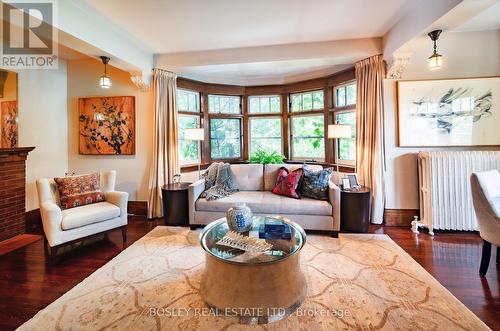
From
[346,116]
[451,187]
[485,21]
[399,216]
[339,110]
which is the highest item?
[485,21]

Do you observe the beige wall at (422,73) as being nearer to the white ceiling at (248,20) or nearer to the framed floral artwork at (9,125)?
the white ceiling at (248,20)

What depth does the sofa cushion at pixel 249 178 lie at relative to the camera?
3.81 m

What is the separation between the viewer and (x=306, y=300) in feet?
5.91

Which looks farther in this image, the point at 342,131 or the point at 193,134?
the point at 193,134

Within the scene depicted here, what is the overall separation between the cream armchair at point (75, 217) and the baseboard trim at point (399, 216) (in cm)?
384

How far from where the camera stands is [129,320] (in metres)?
1.62

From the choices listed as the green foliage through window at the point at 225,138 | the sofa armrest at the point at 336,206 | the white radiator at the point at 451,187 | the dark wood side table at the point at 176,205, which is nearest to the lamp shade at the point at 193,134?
the dark wood side table at the point at 176,205

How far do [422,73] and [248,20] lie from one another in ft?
8.62

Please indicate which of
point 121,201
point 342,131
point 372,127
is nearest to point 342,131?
point 342,131

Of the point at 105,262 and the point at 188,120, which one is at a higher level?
the point at 188,120

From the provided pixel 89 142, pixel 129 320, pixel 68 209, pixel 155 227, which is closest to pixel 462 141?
pixel 129 320

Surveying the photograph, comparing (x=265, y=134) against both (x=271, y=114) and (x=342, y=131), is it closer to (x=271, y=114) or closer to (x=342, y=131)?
(x=271, y=114)

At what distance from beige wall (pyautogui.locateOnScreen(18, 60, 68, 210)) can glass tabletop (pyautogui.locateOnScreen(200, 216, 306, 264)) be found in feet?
11.1

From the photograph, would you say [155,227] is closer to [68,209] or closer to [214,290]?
[68,209]
